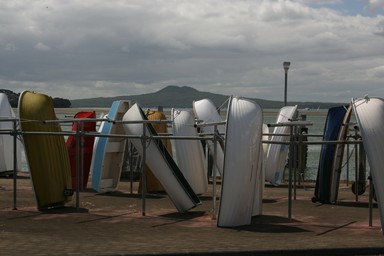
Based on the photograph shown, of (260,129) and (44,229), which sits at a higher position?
(260,129)

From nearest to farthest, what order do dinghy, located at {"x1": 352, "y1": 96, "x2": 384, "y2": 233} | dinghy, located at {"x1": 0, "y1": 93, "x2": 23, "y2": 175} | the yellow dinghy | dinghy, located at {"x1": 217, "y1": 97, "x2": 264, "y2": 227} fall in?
dinghy, located at {"x1": 352, "y1": 96, "x2": 384, "y2": 233}, dinghy, located at {"x1": 217, "y1": 97, "x2": 264, "y2": 227}, the yellow dinghy, dinghy, located at {"x1": 0, "y1": 93, "x2": 23, "y2": 175}

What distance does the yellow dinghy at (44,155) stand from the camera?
1327cm

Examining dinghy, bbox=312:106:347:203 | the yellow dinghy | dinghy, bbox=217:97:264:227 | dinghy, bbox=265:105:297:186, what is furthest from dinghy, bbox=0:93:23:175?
dinghy, bbox=217:97:264:227

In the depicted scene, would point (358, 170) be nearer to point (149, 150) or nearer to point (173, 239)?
point (149, 150)

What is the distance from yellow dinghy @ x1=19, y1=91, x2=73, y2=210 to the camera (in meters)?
13.3

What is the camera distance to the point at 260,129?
11914 mm

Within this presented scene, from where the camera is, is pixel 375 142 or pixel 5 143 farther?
pixel 5 143

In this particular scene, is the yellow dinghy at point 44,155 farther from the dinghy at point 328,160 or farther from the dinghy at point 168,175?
the dinghy at point 328,160

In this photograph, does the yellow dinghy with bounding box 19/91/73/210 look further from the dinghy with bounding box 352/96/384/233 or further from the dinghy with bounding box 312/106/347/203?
the dinghy with bounding box 352/96/384/233

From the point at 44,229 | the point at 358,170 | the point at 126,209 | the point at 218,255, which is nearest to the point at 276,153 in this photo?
the point at 358,170

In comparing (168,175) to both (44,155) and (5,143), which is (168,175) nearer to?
(44,155)

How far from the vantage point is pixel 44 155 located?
13391 mm

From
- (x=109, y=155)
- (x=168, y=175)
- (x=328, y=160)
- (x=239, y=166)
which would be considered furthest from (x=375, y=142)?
(x=109, y=155)

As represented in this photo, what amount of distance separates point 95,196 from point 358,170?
20.0ft
